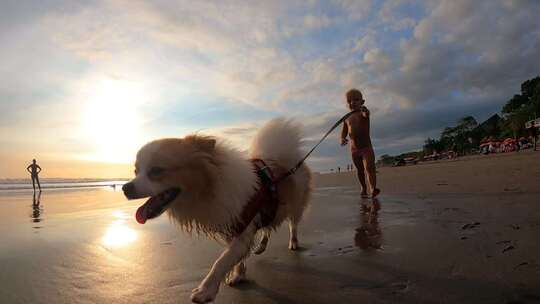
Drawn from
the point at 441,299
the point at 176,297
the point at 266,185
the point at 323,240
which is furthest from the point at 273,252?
the point at 441,299

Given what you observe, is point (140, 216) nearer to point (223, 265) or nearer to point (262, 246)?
point (223, 265)

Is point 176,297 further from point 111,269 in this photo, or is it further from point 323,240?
point 323,240

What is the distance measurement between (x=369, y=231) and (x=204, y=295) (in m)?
2.49

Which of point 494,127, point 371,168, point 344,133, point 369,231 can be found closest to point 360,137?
point 344,133

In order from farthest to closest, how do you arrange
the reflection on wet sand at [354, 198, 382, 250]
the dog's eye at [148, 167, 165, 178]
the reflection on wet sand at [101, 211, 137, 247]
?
1. the reflection on wet sand at [101, 211, 137, 247]
2. the reflection on wet sand at [354, 198, 382, 250]
3. the dog's eye at [148, 167, 165, 178]

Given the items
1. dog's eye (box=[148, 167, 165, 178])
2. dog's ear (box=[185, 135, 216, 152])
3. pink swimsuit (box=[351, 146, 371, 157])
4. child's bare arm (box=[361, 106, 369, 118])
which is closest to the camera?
dog's eye (box=[148, 167, 165, 178])

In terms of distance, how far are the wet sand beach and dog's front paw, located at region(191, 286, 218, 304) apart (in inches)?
5.3

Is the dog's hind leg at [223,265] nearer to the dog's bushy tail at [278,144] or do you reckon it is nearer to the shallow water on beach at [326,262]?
the shallow water on beach at [326,262]

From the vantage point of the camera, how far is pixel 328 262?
3152mm

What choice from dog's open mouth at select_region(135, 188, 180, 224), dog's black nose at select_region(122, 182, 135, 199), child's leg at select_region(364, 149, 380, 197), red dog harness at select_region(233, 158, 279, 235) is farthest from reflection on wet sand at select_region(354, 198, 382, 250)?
dog's black nose at select_region(122, 182, 135, 199)

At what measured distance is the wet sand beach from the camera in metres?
2.37

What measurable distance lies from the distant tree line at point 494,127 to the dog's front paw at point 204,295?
57.1 metres

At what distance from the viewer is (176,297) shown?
248cm

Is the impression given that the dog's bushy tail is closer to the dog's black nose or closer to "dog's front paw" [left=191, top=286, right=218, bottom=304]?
the dog's black nose
